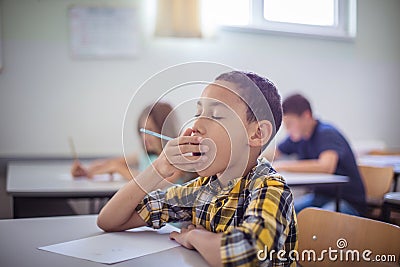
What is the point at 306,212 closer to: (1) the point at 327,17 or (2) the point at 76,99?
(2) the point at 76,99

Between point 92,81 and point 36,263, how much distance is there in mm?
2394

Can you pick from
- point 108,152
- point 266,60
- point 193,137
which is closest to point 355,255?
point 193,137

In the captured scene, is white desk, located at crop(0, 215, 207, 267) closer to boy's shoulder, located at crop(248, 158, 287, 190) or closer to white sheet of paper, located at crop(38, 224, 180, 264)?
white sheet of paper, located at crop(38, 224, 180, 264)

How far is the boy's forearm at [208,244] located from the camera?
1.04m

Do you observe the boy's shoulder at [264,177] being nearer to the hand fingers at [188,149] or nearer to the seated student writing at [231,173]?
the seated student writing at [231,173]

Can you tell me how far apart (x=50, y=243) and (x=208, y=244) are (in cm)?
40

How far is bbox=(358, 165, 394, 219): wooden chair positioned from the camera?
9.11 ft

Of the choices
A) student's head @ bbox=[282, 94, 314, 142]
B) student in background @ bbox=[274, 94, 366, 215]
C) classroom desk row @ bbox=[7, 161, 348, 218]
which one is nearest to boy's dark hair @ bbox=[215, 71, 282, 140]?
classroom desk row @ bbox=[7, 161, 348, 218]

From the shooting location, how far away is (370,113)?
421 centimetres

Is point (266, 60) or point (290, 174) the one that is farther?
point (266, 60)

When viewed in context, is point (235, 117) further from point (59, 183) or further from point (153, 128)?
point (59, 183)

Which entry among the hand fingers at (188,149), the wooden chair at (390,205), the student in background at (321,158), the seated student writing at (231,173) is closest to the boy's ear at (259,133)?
the seated student writing at (231,173)

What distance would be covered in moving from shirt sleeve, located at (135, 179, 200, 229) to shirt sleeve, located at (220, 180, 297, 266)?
29cm

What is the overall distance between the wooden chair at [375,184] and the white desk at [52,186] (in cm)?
138
